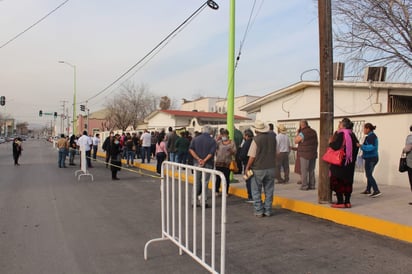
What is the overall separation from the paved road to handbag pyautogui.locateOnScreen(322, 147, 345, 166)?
1.20 metres

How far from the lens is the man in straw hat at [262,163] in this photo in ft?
23.9

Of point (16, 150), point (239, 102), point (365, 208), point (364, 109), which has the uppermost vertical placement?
point (239, 102)

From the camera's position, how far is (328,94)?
309 inches

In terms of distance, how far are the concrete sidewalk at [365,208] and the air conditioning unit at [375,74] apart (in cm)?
715

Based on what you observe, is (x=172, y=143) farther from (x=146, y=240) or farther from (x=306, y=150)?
(x=146, y=240)

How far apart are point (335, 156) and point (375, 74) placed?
10499 millimetres

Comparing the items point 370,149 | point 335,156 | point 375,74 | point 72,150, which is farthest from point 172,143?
point 375,74

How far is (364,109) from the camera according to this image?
16.3 m

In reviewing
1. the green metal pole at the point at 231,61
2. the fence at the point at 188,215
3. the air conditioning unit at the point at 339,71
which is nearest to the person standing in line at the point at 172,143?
the green metal pole at the point at 231,61

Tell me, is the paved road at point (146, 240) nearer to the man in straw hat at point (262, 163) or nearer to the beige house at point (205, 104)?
the man in straw hat at point (262, 163)

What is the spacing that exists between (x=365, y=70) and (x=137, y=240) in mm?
14029

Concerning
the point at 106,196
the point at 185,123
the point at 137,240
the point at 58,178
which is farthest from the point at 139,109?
the point at 137,240

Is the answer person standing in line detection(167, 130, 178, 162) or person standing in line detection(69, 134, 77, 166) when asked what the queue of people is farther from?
person standing in line detection(69, 134, 77, 166)

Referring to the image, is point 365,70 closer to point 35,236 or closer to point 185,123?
point 35,236
